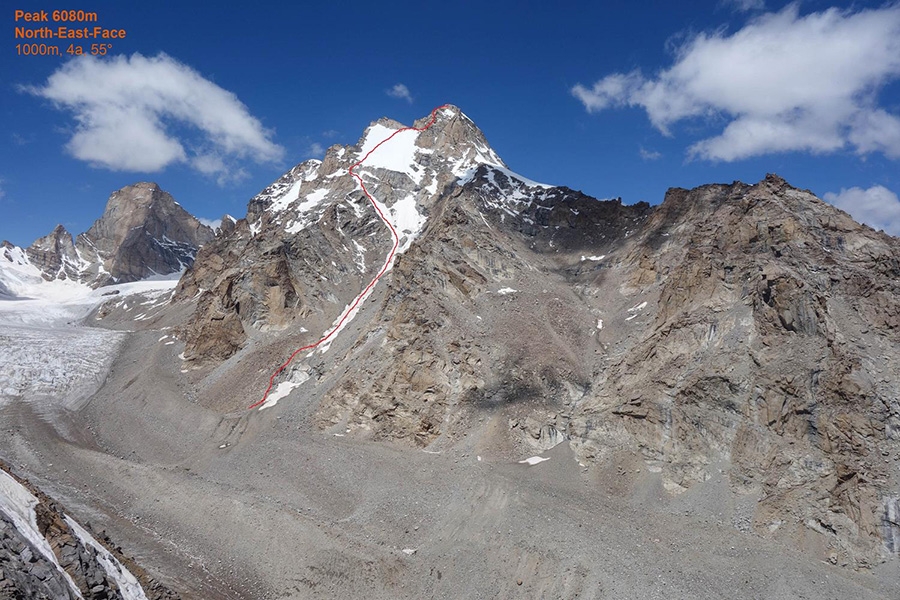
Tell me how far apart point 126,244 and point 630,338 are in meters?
171

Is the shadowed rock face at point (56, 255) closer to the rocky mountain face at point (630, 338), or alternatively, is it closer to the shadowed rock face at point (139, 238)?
the shadowed rock face at point (139, 238)

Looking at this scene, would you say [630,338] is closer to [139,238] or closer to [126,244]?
[139,238]

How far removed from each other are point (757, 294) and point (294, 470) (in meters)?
36.3

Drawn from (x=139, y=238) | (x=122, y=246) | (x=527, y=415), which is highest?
(x=139, y=238)

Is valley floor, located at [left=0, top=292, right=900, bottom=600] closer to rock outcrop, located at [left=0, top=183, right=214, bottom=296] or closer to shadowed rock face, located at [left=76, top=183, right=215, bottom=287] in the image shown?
shadowed rock face, located at [left=76, top=183, right=215, bottom=287]

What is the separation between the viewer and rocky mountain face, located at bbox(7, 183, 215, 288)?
164500 millimetres

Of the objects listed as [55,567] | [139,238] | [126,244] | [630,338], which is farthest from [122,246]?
[55,567]

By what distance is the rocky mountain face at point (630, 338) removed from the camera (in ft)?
96.6

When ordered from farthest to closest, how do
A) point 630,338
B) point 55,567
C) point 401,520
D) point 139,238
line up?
point 139,238 < point 630,338 < point 401,520 < point 55,567

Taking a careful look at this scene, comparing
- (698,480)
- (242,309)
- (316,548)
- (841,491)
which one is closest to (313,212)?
(242,309)

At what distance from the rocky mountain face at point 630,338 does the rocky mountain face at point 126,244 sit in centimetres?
11165

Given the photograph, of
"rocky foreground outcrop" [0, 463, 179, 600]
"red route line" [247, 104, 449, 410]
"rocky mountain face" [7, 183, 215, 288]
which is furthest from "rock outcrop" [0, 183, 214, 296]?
"rocky foreground outcrop" [0, 463, 179, 600]

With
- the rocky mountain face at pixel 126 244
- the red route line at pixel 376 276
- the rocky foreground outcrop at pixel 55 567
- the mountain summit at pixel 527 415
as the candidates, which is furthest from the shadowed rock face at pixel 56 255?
the rocky foreground outcrop at pixel 55 567

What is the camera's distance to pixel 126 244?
165500mm
